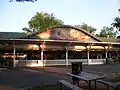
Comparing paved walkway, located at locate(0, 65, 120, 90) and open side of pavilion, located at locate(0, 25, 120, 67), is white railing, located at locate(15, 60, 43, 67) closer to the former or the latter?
open side of pavilion, located at locate(0, 25, 120, 67)

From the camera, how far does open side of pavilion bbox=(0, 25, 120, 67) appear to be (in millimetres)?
29653

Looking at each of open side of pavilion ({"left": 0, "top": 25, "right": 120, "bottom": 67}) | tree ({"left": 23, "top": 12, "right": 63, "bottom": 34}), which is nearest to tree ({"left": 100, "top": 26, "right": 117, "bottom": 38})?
tree ({"left": 23, "top": 12, "right": 63, "bottom": 34})

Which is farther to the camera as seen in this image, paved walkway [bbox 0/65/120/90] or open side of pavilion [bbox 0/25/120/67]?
open side of pavilion [bbox 0/25/120/67]

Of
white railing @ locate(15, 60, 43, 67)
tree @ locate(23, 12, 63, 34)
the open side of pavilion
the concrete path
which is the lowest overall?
the concrete path

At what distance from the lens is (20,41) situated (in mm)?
29219

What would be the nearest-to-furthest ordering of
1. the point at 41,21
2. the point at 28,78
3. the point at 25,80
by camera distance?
the point at 25,80 < the point at 28,78 < the point at 41,21

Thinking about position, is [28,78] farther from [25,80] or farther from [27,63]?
[27,63]

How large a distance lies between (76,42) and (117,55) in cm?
1160

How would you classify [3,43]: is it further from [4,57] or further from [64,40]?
[64,40]

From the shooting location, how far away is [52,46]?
32219 mm

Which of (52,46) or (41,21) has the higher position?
(41,21)

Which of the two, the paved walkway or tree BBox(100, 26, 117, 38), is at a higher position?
tree BBox(100, 26, 117, 38)

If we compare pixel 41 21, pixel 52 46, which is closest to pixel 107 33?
pixel 41 21

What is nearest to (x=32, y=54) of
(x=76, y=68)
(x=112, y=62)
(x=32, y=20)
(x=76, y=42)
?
(x=76, y=42)
